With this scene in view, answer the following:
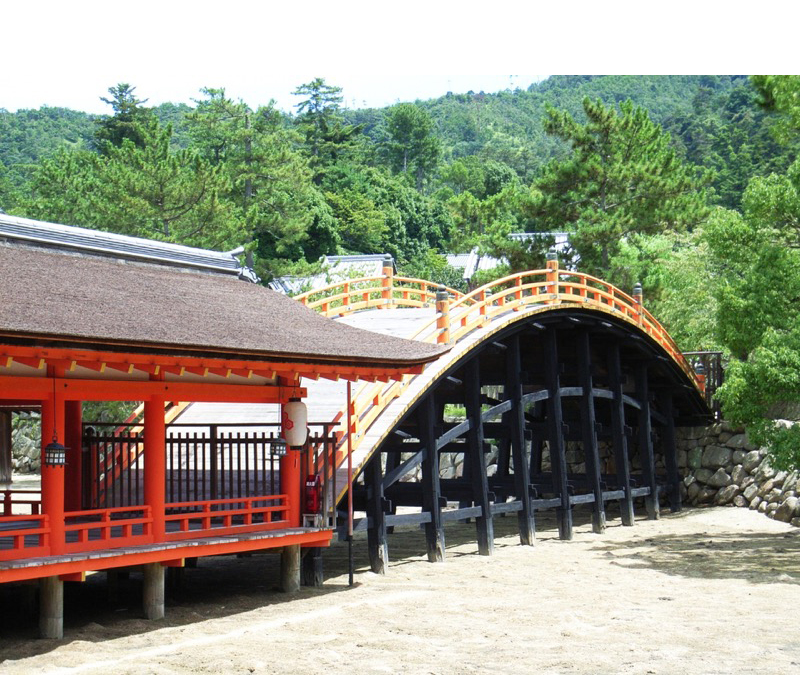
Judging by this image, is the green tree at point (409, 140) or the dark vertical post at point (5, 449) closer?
the dark vertical post at point (5, 449)

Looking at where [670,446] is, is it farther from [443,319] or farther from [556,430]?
[443,319]

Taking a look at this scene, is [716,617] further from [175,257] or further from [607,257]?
[607,257]

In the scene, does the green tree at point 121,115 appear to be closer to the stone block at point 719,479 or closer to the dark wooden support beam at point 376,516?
the stone block at point 719,479

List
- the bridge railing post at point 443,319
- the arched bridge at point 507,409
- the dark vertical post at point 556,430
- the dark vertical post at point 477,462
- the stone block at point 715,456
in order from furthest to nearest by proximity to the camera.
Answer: the stone block at point 715,456, the dark vertical post at point 556,430, the dark vertical post at point 477,462, the bridge railing post at point 443,319, the arched bridge at point 507,409

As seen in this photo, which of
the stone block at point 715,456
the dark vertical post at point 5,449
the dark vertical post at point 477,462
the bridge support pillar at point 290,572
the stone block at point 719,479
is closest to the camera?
the dark vertical post at point 5,449

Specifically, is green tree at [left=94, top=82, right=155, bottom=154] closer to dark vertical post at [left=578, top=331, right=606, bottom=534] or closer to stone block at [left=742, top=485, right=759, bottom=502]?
dark vertical post at [left=578, top=331, right=606, bottom=534]

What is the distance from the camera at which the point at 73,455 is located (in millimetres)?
13102

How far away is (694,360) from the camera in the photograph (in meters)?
27.8

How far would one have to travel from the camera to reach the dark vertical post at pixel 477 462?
57.1ft

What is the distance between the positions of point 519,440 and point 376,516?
15.0 feet

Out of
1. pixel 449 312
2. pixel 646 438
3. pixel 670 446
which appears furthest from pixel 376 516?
pixel 670 446

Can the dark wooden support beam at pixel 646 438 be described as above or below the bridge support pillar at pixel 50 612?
above

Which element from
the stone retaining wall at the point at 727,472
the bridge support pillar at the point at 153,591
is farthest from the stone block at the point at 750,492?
the bridge support pillar at the point at 153,591

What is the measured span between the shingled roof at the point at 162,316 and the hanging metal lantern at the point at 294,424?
86 centimetres
